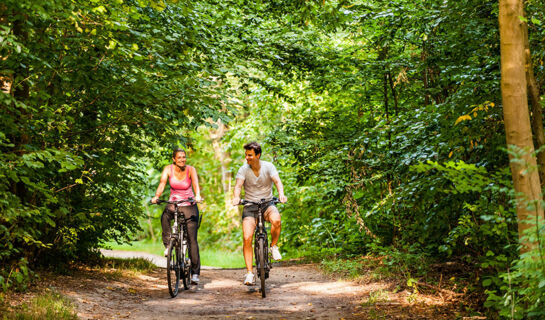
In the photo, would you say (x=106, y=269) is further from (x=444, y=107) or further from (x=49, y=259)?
(x=444, y=107)

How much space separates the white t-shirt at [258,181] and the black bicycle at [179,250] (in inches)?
39.7

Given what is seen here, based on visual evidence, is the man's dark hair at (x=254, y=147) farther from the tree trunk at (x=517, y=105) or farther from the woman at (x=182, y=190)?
the tree trunk at (x=517, y=105)

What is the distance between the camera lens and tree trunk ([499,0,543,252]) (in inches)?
158

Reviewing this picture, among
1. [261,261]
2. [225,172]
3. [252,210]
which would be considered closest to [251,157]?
[252,210]

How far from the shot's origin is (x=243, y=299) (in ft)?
24.0

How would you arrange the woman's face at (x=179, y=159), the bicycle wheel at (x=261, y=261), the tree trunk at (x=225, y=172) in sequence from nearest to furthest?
1. the bicycle wheel at (x=261, y=261)
2. the woman's face at (x=179, y=159)
3. the tree trunk at (x=225, y=172)

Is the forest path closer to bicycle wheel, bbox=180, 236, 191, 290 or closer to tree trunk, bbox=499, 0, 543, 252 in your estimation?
bicycle wheel, bbox=180, 236, 191, 290

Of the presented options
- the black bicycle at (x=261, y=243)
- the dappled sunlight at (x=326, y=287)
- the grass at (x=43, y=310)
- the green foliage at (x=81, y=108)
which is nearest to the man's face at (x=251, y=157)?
the black bicycle at (x=261, y=243)

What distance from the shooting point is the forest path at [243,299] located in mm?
5898

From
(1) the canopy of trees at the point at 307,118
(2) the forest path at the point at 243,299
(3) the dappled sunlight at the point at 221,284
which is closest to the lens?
(1) the canopy of trees at the point at 307,118

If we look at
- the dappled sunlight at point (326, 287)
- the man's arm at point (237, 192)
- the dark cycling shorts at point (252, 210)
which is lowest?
the dappled sunlight at point (326, 287)

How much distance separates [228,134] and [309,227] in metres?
6.46

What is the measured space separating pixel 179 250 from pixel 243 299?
1432 mm

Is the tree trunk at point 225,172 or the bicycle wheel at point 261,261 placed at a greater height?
the tree trunk at point 225,172
